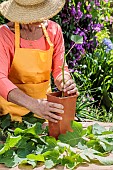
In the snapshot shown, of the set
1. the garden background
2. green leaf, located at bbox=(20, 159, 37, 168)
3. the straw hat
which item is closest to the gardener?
the straw hat

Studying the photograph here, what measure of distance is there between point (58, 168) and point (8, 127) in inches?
19.2

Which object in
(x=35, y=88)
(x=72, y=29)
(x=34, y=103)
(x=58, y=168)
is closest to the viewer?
(x=58, y=168)

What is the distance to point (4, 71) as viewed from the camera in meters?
2.79

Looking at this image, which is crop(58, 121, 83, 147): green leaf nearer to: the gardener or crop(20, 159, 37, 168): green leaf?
crop(20, 159, 37, 168): green leaf

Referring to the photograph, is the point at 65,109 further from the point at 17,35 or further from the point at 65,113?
the point at 17,35

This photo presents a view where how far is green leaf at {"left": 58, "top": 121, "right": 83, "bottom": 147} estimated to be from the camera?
8.00 ft

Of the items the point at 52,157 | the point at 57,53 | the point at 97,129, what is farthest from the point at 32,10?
the point at 52,157

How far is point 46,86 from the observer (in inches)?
123

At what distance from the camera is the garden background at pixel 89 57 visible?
15.6 ft

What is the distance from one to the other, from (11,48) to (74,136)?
728mm

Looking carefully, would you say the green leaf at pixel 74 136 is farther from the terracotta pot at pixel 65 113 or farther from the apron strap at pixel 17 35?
the apron strap at pixel 17 35

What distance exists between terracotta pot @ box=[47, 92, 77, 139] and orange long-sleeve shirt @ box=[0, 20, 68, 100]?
0.36 metres

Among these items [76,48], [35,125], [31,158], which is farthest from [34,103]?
[76,48]

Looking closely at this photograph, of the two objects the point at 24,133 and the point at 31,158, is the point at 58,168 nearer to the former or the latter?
the point at 31,158
